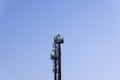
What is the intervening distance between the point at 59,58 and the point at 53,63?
72.5 inches

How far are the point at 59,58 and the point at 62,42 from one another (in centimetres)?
287

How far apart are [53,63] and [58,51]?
240cm

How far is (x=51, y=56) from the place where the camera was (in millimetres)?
122188

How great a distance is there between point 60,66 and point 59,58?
5.27 feet

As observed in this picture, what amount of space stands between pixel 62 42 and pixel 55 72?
17.8 ft

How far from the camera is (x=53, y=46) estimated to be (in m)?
122

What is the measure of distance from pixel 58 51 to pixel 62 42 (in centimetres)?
190

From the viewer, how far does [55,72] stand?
394ft

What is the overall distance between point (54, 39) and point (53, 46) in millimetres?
1497

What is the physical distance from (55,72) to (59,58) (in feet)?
8.40

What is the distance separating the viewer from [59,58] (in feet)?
394

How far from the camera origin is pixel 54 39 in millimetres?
120750

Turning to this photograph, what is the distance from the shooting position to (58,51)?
12075 centimetres
